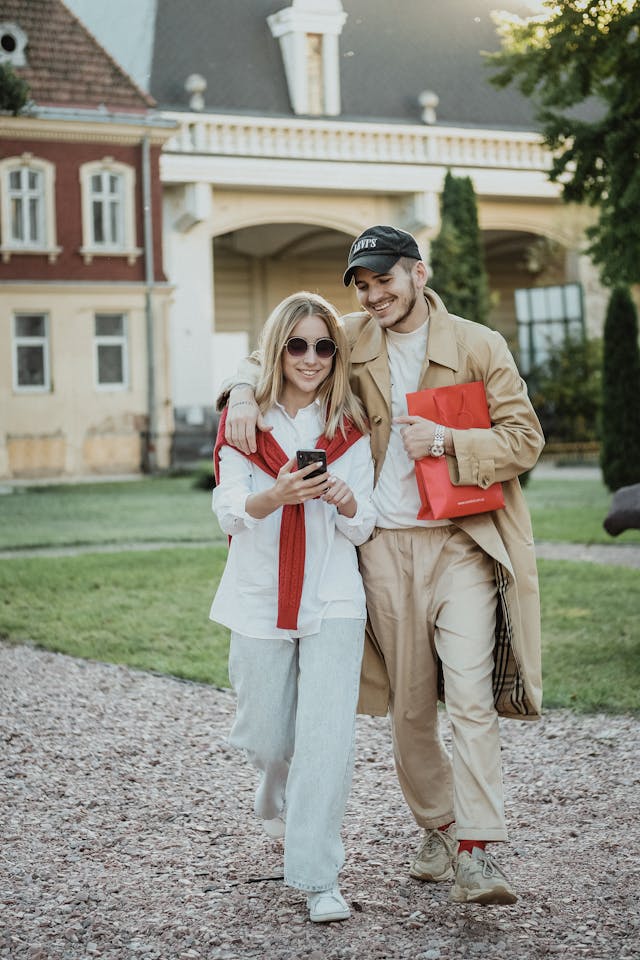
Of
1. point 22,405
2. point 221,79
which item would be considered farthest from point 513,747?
point 221,79

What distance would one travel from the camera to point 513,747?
19.1ft

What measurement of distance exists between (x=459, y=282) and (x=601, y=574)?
1198 cm

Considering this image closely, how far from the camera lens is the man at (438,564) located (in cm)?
384

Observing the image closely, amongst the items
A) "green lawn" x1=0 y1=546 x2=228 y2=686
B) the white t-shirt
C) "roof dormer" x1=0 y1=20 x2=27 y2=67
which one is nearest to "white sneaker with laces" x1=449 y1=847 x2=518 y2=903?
the white t-shirt

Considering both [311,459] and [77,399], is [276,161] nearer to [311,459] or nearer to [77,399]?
[77,399]

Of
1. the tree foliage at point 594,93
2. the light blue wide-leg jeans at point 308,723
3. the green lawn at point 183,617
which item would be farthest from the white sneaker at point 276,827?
the tree foliage at point 594,93

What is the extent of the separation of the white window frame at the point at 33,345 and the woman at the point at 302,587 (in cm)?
2031

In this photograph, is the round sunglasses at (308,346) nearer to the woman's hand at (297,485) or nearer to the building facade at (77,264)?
the woman's hand at (297,485)

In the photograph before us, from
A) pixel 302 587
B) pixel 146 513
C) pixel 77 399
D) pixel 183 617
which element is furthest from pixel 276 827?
pixel 77 399

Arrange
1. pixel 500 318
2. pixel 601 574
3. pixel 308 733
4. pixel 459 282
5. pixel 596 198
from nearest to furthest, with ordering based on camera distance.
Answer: pixel 308 733 → pixel 601 574 → pixel 596 198 → pixel 459 282 → pixel 500 318

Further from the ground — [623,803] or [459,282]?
[459,282]

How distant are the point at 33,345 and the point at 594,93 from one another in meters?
14.3

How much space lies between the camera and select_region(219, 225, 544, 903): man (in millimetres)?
3836

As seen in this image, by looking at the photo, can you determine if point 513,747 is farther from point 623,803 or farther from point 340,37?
point 340,37
